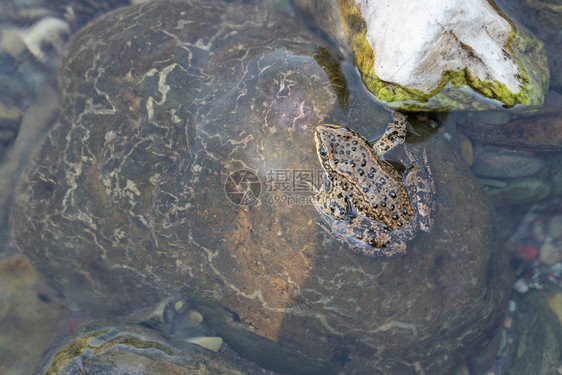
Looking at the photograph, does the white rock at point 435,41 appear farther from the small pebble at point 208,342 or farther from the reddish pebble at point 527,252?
the small pebble at point 208,342

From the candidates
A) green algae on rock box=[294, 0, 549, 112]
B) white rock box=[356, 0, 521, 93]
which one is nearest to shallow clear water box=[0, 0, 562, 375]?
green algae on rock box=[294, 0, 549, 112]

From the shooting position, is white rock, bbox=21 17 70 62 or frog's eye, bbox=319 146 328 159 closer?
frog's eye, bbox=319 146 328 159

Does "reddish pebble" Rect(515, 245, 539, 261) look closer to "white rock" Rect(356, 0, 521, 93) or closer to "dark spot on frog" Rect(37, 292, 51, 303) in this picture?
"white rock" Rect(356, 0, 521, 93)

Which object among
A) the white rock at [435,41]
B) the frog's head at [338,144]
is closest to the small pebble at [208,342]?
the frog's head at [338,144]

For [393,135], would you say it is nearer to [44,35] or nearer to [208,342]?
[208,342]

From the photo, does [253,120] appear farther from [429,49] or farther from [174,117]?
[429,49]

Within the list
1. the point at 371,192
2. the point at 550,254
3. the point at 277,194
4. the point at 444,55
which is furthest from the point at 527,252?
the point at 277,194
